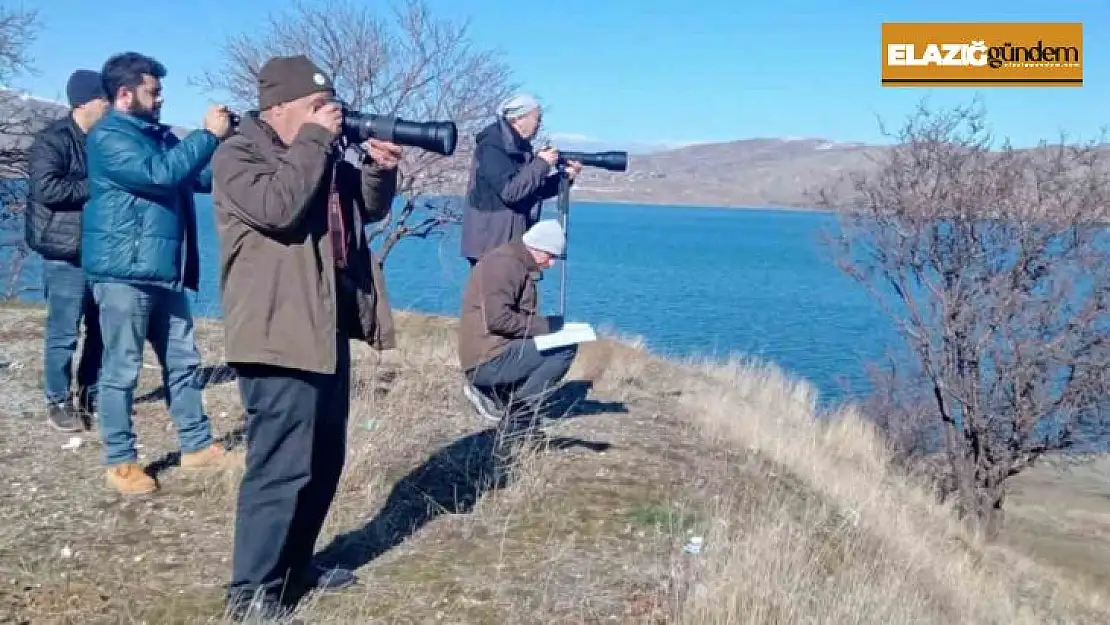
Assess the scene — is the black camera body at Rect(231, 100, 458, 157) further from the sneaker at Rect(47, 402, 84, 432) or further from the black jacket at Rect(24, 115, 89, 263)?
the sneaker at Rect(47, 402, 84, 432)

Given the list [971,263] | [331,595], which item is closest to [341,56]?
[971,263]

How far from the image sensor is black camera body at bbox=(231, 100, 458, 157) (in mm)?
3646

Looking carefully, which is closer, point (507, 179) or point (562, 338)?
point (562, 338)

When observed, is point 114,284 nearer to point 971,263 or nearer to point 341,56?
point 971,263

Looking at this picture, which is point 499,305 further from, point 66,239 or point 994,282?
point 994,282

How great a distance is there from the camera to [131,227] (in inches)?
195

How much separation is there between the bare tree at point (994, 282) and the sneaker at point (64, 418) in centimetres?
780

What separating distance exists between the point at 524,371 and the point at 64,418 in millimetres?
2733

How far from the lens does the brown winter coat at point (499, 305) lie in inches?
242

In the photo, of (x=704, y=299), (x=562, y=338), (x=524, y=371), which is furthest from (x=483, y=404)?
(x=704, y=299)

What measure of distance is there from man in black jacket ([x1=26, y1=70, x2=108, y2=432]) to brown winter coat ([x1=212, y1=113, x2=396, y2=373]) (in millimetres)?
2762

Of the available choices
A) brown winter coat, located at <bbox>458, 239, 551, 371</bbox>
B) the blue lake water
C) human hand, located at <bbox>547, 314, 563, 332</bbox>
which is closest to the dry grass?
brown winter coat, located at <bbox>458, 239, 551, 371</bbox>

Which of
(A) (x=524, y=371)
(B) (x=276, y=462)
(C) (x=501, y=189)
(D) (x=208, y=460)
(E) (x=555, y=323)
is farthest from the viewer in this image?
(C) (x=501, y=189)

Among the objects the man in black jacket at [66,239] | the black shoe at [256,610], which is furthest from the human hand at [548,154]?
the black shoe at [256,610]
